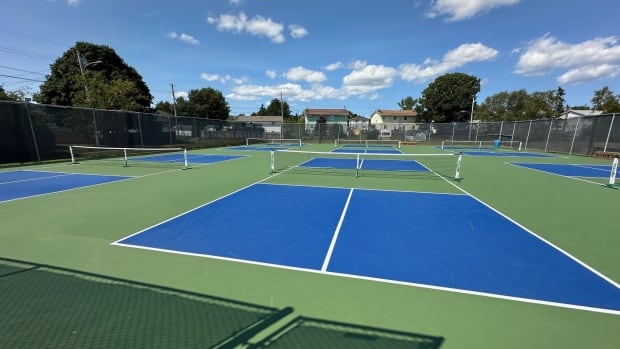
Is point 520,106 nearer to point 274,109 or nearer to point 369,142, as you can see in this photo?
point 369,142

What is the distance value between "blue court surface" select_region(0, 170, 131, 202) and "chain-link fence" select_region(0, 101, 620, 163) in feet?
12.4

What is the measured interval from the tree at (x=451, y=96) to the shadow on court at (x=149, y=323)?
68.9 metres

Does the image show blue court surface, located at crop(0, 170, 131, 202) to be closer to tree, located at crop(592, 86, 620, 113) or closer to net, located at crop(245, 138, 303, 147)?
net, located at crop(245, 138, 303, 147)

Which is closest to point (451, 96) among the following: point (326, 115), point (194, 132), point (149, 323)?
point (326, 115)

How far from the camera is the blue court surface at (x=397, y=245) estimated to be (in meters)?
3.79

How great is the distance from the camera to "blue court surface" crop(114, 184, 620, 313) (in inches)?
149

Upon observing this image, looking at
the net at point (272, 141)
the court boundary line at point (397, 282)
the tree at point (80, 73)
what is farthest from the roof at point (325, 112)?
the court boundary line at point (397, 282)

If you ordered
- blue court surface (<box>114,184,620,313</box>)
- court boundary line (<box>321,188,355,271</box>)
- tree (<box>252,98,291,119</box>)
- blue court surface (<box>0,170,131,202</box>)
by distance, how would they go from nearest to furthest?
blue court surface (<box>114,184,620,313</box>) → court boundary line (<box>321,188,355,271</box>) → blue court surface (<box>0,170,131,202</box>) → tree (<box>252,98,291,119</box>)

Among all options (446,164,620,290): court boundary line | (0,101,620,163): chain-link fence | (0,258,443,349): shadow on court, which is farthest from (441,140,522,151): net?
(0,258,443,349): shadow on court

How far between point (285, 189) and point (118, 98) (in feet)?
79.3

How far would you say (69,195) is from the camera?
8445 millimetres

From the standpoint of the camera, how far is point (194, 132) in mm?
28141

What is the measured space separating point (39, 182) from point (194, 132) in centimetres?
1847

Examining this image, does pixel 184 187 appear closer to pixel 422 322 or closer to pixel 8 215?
pixel 8 215
